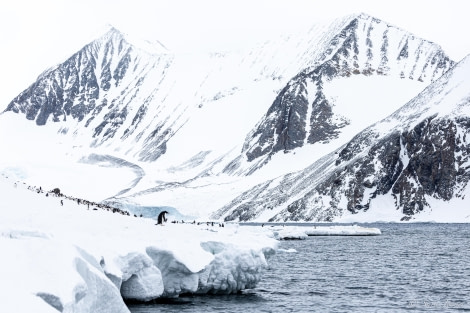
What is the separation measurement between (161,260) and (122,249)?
4.75 m

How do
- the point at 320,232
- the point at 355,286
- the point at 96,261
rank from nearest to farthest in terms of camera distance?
the point at 96,261
the point at 355,286
the point at 320,232

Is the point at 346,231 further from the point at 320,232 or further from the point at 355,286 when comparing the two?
the point at 355,286

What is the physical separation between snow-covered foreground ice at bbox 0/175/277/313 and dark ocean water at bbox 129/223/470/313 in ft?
5.42

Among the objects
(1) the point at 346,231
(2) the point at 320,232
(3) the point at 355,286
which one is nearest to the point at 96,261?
(3) the point at 355,286

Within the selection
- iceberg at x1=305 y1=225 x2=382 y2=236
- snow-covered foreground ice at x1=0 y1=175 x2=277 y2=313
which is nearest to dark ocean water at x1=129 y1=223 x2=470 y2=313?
snow-covered foreground ice at x1=0 y1=175 x2=277 y2=313

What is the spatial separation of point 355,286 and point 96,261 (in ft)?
108

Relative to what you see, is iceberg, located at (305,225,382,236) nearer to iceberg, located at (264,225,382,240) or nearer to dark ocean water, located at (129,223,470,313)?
iceberg, located at (264,225,382,240)

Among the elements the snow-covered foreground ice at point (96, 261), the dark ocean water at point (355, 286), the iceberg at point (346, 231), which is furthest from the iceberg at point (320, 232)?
the snow-covered foreground ice at point (96, 261)

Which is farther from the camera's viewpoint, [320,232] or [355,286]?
[320,232]

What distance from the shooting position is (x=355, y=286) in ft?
183

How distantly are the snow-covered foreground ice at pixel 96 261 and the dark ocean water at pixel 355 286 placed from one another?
165cm

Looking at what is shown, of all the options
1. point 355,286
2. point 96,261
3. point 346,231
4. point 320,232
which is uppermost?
point 346,231

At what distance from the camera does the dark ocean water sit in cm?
4384

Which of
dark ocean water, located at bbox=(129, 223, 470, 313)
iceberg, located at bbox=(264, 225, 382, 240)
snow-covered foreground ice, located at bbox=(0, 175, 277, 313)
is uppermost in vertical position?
iceberg, located at bbox=(264, 225, 382, 240)
